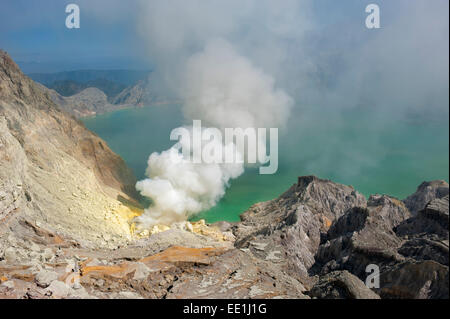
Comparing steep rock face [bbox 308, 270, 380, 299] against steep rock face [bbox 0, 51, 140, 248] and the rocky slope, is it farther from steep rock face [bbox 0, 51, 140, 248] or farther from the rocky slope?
steep rock face [bbox 0, 51, 140, 248]

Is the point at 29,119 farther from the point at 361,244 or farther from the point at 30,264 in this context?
the point at 361,244

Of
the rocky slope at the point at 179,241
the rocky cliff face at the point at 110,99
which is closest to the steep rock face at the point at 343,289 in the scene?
the rocky slope at the point at 179,241

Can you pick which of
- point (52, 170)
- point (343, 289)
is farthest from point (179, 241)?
point (343, 289)

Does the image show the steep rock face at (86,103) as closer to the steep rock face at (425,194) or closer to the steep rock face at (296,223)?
the steep rock face at (296,223)
